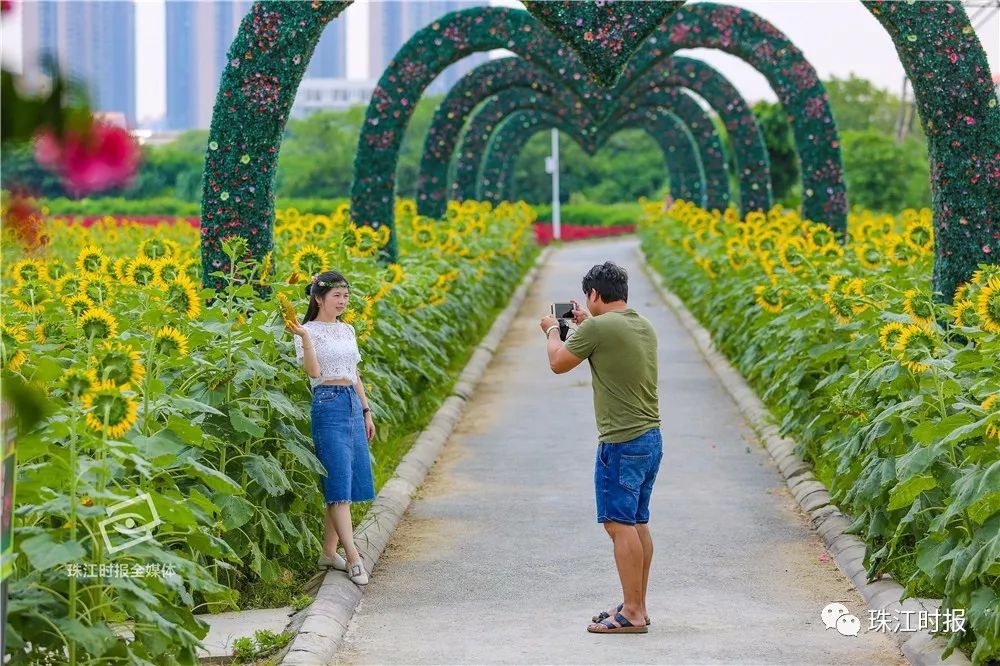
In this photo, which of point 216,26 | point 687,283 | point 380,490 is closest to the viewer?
point 380,490

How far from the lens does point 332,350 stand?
21.2ft

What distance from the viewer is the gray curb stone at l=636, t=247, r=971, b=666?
5293 mm

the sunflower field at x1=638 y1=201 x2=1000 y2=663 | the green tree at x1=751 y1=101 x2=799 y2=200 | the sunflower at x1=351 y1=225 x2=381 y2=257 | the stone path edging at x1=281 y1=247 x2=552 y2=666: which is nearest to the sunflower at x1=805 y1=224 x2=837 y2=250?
the sunflower field at x1=638 y1=201 x2=1000 y2=663

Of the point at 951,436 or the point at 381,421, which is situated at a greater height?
the point at 951,436

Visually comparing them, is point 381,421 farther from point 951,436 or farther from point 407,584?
point 951,436

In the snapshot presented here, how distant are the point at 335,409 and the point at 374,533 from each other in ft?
3.38

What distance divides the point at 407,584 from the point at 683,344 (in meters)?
10.5

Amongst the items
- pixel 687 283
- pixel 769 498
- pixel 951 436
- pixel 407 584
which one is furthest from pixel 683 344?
pixel 951 436

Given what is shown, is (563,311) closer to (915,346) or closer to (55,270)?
(915,346)

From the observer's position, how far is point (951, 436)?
4.92 meters

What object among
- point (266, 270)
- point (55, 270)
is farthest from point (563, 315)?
point (55, 270)
